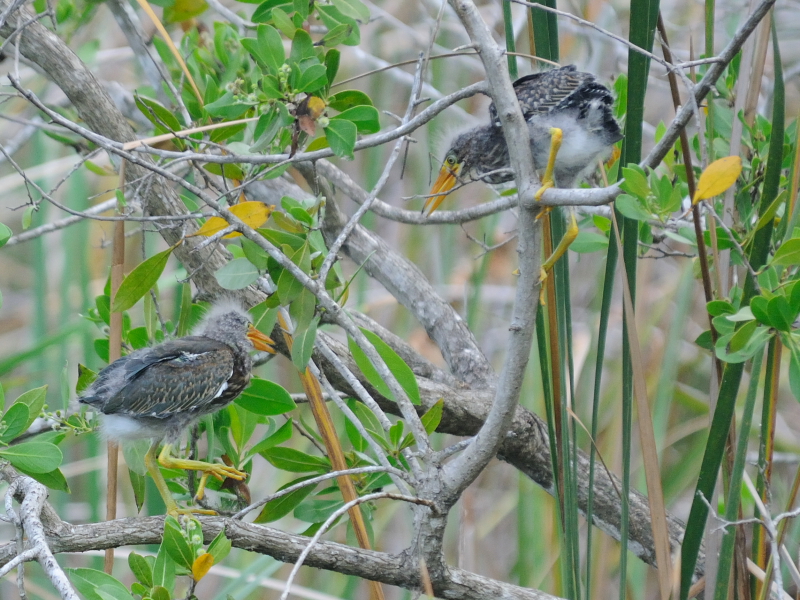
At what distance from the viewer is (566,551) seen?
1354 mm

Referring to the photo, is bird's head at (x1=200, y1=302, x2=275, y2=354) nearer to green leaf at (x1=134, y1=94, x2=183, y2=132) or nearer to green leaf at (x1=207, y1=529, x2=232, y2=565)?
green leaf at (x1=134, y1=94, x2=183, y2=132)

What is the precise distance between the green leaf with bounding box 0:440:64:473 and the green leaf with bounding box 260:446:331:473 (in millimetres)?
469

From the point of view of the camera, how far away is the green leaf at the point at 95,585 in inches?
46.0

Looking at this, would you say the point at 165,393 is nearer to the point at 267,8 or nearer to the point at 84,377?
the point at 84,377

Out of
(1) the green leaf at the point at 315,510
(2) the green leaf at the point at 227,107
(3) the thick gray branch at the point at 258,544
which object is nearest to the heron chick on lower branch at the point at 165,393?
(1) the green leaf at the point at 315,510

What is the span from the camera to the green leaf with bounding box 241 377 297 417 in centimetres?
163

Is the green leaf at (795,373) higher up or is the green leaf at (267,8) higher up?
the green leaf at (267,8)

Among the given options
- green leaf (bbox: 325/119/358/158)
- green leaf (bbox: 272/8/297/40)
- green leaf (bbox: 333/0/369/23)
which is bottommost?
green leaf (bbox: 325/119/358/158)

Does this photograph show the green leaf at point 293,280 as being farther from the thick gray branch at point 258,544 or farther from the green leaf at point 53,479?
the green leaf at point 53,479

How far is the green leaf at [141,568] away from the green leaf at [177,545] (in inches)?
3.0

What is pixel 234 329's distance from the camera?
1.92 meters

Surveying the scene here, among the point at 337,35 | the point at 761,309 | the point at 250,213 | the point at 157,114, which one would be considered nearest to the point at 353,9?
the point at 337,35

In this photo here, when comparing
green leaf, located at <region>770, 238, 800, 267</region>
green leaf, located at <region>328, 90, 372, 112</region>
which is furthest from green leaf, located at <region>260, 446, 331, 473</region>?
green leaf, located at <region>770, 238, 800, 267</region>

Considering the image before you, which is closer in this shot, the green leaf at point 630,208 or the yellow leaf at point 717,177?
the yellow leaf at point 717,177
